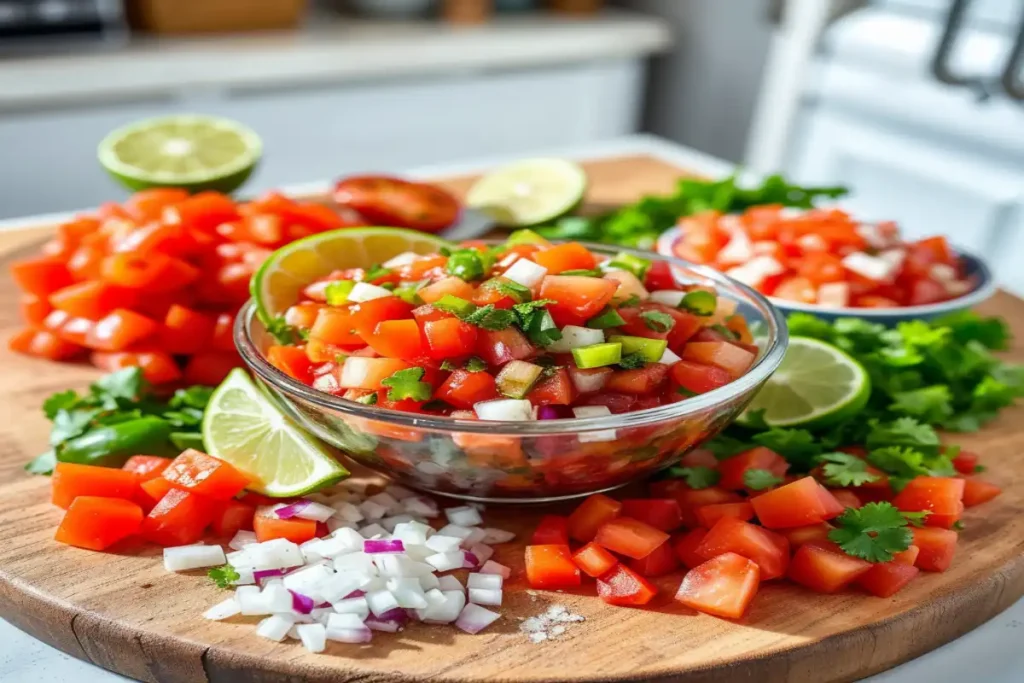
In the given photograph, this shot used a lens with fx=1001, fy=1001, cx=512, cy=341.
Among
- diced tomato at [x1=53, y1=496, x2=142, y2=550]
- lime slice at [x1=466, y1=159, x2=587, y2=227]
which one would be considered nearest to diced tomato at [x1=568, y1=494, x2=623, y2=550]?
diced tomato at [x1=53, y1=496, x2=142, y2=550]

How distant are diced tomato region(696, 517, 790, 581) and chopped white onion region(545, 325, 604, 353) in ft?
0.90

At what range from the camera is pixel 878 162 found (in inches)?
149

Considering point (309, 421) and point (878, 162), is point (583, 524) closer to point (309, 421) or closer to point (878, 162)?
point (309, 421)

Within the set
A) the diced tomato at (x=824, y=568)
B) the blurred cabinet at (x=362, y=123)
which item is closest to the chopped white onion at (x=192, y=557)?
the diced tomato at (x=824, y=568)

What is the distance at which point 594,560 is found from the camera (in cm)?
121

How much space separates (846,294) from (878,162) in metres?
2.18

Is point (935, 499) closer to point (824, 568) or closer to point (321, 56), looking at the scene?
point (824, 568)

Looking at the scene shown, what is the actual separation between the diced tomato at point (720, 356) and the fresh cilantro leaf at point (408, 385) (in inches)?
14.3

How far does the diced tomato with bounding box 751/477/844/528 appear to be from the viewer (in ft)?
4.08

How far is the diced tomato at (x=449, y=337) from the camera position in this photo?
1.22 meters

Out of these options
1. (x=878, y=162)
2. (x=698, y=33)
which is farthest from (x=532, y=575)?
(x=698, y=33)

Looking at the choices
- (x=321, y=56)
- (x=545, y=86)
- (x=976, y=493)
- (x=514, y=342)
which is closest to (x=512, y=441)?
(x=514, y=342)

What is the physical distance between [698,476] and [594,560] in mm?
240

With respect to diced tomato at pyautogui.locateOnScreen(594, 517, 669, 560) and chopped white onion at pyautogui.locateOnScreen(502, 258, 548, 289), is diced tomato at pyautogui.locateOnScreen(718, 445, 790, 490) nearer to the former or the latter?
diced tomato at pyautogui.locateOnScreen(594, 517, 669, 560)
